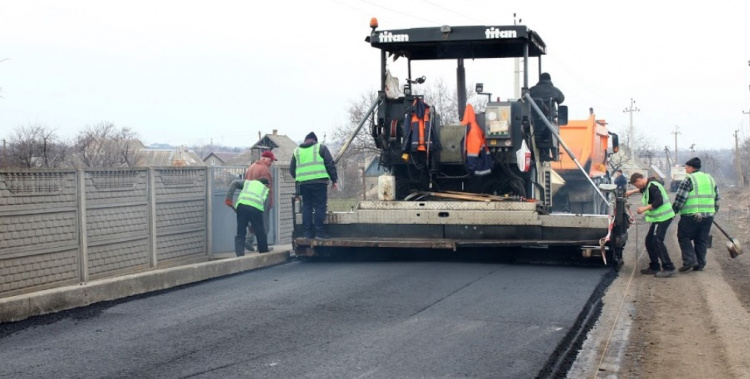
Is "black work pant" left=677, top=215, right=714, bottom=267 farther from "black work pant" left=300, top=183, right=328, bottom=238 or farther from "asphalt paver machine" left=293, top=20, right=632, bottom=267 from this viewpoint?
"black work pant" left=300, top=183, right=328, bottom=238

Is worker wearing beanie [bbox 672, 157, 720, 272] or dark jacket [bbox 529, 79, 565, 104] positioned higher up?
dark jacket [bbox 529, 79, 565, 104]

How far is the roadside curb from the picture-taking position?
23.3 ft

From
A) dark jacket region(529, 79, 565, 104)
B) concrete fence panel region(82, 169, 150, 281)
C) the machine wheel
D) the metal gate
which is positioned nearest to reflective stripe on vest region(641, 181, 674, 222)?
the machine wheel

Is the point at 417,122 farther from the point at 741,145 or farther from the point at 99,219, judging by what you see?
the point at 741,145

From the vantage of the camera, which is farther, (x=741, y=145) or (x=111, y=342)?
(x=741, y=145)

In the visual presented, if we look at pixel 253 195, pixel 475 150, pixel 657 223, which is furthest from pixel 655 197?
pixel 253 195

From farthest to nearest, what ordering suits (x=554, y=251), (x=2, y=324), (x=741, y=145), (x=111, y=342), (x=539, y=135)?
(x=741, y=145)
(x=539, y=135)
(x=554, y=251)
(x=2, y=324)
(x=111, y=342)

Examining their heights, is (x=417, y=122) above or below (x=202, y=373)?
above

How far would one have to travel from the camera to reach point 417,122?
1086cm

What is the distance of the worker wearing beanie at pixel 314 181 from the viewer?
10.8 metres

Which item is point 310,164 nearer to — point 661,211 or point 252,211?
point 252,211

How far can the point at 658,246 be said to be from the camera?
34.9 feet

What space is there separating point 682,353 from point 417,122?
5.28m

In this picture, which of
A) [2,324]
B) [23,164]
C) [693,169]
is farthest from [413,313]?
[23,164]
